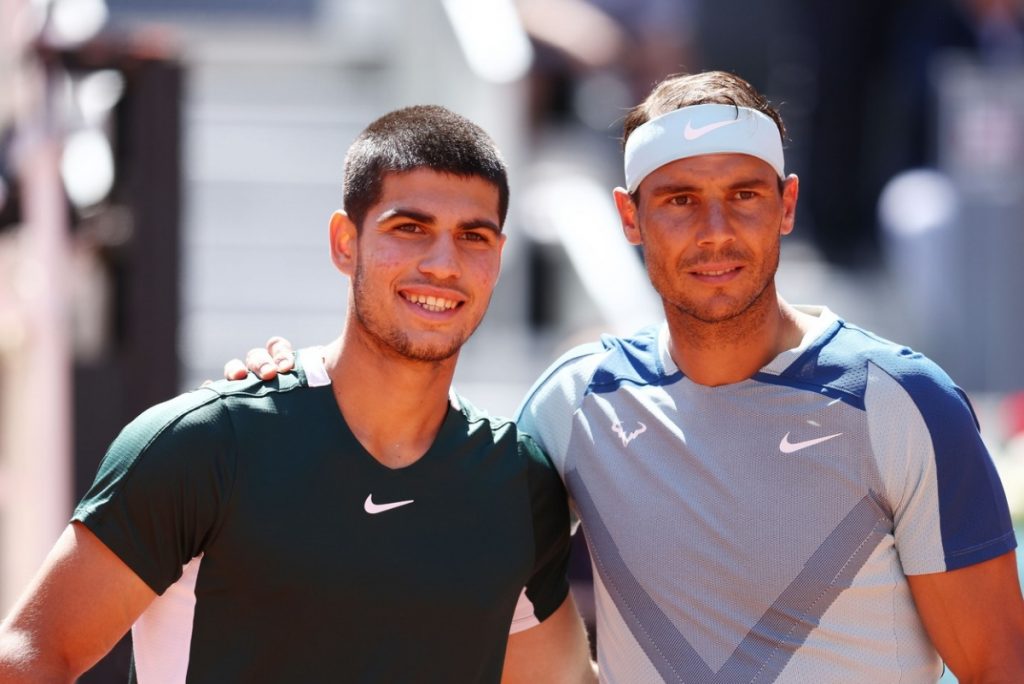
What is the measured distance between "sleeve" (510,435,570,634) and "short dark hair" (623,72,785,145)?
34.1 inches

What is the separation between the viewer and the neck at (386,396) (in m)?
3.42

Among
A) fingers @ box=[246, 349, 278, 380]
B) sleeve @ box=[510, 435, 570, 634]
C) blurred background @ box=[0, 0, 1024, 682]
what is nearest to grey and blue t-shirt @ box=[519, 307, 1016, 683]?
sleeve @ box=[510, 435, 570, 634]

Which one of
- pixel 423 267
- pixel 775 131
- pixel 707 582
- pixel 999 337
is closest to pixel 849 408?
pixel 707 582

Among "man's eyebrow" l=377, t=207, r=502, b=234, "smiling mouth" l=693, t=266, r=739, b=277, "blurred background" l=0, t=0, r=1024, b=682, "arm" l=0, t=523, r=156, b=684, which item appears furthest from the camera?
"blurred background" l=0, t=0, r=1024, b=682

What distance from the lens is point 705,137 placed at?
3.64 metres

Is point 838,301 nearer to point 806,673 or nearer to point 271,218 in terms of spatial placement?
point 271,218

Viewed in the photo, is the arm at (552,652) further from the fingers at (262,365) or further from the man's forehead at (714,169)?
the man's forehead at (714,169)

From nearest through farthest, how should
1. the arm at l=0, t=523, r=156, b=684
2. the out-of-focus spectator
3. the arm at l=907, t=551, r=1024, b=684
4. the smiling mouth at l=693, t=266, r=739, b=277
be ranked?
the arm at l=0, t=523, r=156, b=684 → the arm at l=907, t=551, r=1024, b=684 → the smiling mouth at l=693, t=266, r=739, b=277 → the out-of-focus spectator

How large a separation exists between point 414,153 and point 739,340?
2.86ft

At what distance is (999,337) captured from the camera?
9.64 metres

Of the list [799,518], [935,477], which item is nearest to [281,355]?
[799,518]

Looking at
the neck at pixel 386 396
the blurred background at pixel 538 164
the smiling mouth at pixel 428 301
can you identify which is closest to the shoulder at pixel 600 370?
the neck at pixel 386 396

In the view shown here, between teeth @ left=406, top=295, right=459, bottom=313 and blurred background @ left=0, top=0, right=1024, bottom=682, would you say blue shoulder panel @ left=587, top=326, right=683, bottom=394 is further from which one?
blurred background @ left=0, top=0, right=1024, bottom=682

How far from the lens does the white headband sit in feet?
11.9
